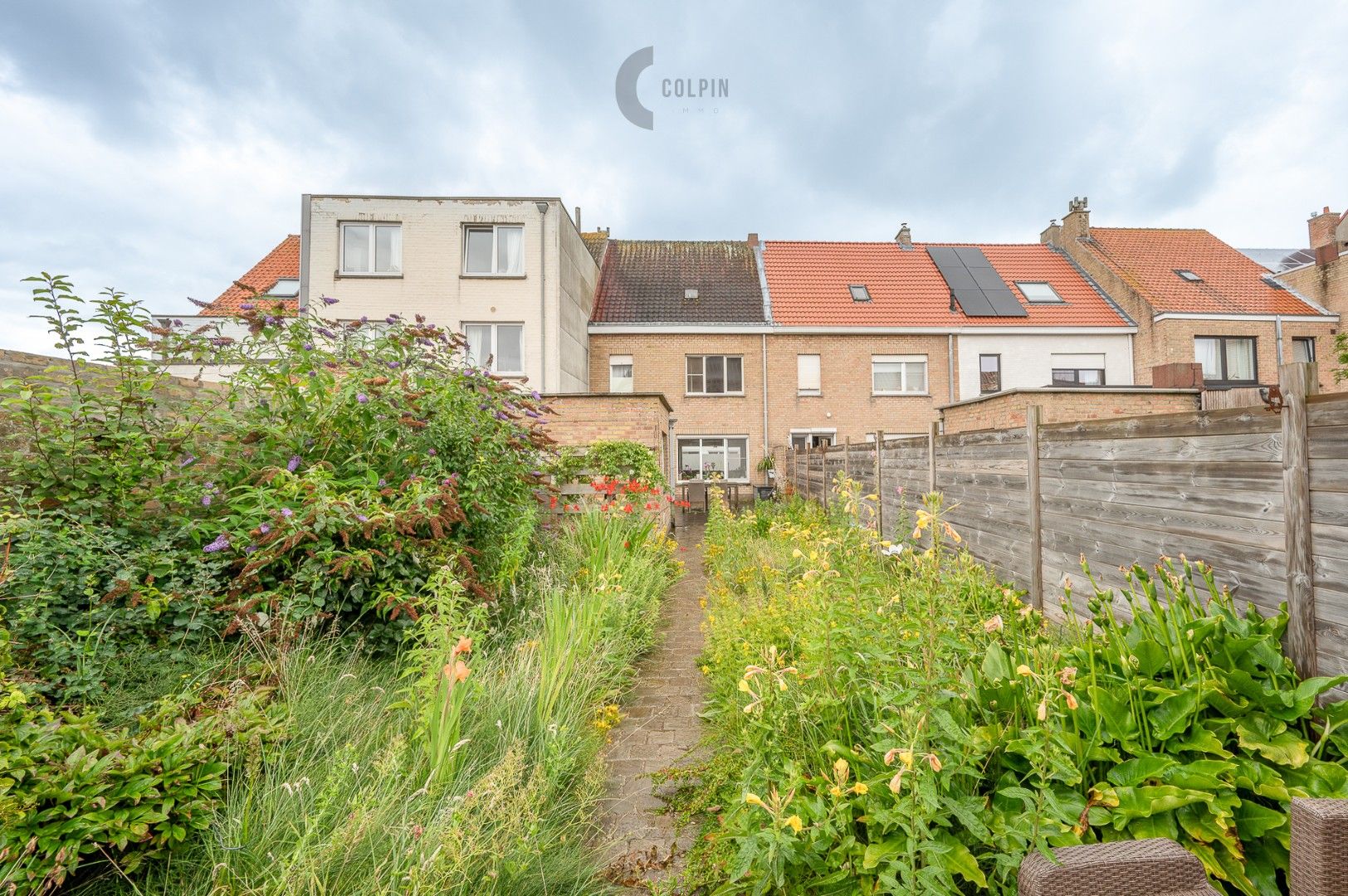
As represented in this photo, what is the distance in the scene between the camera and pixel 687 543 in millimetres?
10000

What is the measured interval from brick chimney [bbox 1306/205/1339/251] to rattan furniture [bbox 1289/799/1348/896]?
26.7 meters

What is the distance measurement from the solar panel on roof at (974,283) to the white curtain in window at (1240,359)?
19.7 ft

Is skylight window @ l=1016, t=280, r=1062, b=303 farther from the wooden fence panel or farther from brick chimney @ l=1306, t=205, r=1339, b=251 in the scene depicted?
the wooden fence panel

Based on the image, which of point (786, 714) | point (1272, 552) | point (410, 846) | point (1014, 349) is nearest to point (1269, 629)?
point (1272, 552)

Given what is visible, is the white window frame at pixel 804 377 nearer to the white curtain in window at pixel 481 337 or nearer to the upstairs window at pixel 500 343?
the upstairs window at pixel 500 343

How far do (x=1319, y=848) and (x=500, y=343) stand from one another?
A: 15288 millimetres

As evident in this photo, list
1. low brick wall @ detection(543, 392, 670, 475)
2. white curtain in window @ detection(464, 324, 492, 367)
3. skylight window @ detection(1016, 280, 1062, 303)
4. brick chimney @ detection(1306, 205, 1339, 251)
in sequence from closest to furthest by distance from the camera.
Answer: low brick wall @ detection(543, 392, 670, 475), white curtain in window @ detection(464, 324, 492, 367), skylight window @ detection(1016, 280, 1062, 303), brick chimney @ detection(1306, 205, 1339, 251)

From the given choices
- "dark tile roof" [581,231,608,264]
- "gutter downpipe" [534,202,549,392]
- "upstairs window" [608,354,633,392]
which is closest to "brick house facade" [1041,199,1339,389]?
"upstairs window" [608,354,633,392]

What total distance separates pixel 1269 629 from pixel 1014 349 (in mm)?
17621

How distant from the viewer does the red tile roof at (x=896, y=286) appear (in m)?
17.3

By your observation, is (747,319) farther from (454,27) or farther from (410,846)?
(410,846)

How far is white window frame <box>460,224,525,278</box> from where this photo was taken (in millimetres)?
14617

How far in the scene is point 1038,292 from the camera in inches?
715

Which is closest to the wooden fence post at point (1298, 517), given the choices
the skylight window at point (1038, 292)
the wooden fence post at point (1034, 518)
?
the wooden fence post at point (1034, 518)
